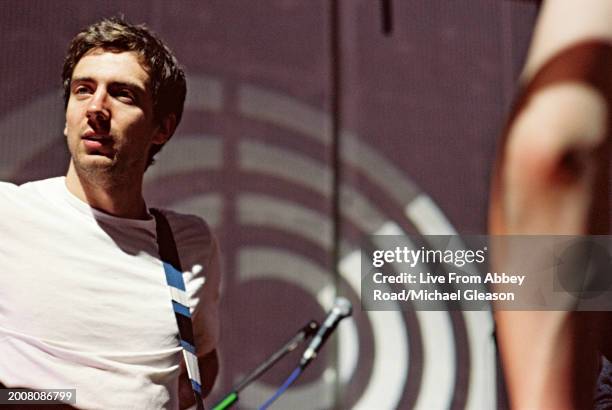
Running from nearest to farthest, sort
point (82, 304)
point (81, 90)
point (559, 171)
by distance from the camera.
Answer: point (559, 171), point (82, 304), point (81, 90)

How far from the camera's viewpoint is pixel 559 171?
0.17 metres

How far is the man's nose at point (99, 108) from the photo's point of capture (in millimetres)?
1086

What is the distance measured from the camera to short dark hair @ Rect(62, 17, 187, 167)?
1.14 metres

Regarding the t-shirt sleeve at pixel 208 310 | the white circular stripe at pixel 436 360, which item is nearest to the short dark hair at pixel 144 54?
the t-shirt sleeve at pixel 208 310

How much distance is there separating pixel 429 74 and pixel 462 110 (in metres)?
0.12

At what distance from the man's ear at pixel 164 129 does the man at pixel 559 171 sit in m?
1.10

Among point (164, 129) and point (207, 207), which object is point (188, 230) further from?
point (207, 207)

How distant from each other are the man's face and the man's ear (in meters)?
0.06

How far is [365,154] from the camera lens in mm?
1745

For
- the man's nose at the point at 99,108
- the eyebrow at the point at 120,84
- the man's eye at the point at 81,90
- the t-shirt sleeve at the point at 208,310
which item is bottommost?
the t-shirt sleeve at the point at 208,310

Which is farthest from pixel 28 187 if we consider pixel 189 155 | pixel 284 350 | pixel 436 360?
pixel 436 360

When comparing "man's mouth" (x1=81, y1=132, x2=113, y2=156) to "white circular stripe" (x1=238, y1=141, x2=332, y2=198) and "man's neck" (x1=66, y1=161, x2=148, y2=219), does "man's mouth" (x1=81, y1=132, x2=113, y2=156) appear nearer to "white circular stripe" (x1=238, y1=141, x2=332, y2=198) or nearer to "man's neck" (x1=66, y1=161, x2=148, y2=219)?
"man's neck" (x1=66, y1=161, x2=148, y2=219)

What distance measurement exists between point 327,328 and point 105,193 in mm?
646

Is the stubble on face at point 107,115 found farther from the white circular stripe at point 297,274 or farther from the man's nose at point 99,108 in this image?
the white circular stripe at point 297,274
